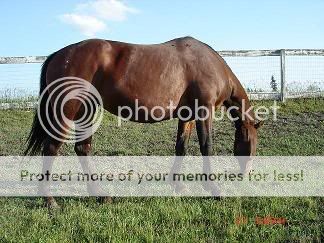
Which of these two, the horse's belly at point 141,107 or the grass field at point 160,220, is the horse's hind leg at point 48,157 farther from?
the horse's belly at point 141,107

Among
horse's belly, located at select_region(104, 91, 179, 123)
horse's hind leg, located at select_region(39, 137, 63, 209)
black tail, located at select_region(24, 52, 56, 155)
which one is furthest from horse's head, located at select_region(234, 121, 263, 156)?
black tail, located at select_region(24, 52, 56, 155)

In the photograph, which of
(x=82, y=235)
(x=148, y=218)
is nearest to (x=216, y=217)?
(x=148, y=218)

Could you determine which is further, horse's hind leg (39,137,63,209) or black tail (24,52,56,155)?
black tail (24,52,56,155)

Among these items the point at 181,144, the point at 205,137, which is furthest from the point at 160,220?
the point at 181,144

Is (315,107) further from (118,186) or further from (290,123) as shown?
(118,186)

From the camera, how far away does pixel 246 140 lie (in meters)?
5.71

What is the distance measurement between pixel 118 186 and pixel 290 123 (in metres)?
5.09

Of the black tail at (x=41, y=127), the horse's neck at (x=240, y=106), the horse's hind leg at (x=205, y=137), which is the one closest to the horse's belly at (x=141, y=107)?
the horse's hind leg at (x=205, y=137)

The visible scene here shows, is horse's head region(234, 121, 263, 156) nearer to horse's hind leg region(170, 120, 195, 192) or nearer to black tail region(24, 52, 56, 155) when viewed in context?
horse's hind leg region(170, 120, 195, 192)

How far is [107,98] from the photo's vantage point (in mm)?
5176

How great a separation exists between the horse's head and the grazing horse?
0.01m

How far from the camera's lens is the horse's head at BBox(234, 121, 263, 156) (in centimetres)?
569

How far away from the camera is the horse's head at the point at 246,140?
18.7 ft

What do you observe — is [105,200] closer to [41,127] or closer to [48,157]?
[48,157]
